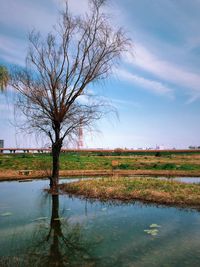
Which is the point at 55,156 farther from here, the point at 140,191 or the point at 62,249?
the point at 62,249

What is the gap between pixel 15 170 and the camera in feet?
101

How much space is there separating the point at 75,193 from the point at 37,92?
6.94 meters

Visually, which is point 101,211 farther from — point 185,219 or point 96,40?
point 96,40

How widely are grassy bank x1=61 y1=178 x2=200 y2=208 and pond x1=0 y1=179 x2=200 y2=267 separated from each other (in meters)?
1.27

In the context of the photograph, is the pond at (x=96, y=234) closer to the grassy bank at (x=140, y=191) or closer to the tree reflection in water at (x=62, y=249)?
the tree reflection in water at (x=62, y=249)

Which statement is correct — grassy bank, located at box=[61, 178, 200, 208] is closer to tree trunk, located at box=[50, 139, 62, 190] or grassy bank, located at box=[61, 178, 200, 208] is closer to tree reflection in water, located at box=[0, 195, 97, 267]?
tree trunk, located at box=[50, 139, 62, 190]

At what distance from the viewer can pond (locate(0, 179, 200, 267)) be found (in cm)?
809

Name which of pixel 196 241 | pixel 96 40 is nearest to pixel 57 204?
pixel 196 241

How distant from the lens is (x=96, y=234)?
1032 cm

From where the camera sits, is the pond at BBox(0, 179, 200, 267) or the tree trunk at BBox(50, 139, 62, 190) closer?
the pond at BBox(0, 179, 200, 267)

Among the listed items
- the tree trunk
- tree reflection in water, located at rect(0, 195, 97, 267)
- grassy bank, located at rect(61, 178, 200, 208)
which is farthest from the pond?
the tree trunk

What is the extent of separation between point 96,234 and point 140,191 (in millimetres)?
7359

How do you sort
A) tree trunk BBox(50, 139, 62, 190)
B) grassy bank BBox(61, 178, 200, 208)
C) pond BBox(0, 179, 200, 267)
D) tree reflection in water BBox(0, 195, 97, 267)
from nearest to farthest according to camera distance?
tree reflection in water BBox(0, 195, 97, 267) < pond BBox(0, 179, 200, 267) < grassy bank BBox(61, 178, 200, 208) < tree trunk BBox(50, 139, 62, 190)

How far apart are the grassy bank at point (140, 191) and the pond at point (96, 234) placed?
1.27m
